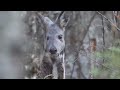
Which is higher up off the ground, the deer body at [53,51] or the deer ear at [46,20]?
the deer ear at [46,20]

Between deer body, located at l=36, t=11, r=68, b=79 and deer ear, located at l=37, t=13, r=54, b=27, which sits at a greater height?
deer ear, located at l=37, t=13, r=54, b=27

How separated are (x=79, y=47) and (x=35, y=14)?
16.4 inches

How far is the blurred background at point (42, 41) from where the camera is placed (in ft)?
10.5

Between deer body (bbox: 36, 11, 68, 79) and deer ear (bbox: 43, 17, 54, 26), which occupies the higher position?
deer ear (bbox: 43, 17, 54, 26)

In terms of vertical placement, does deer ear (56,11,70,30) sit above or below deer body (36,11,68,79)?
above

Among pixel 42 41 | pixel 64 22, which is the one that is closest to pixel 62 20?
pixel 64 22

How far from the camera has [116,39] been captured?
3.27 meters

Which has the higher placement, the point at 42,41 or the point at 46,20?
the point at 46,20

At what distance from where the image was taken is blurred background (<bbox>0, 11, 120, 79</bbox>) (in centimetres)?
321

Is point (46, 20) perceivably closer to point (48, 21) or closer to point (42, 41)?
point (48, 21)

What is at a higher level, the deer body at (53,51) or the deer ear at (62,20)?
the deer ear at (62,20)

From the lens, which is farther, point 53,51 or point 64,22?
point 64,22

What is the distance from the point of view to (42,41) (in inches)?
129
